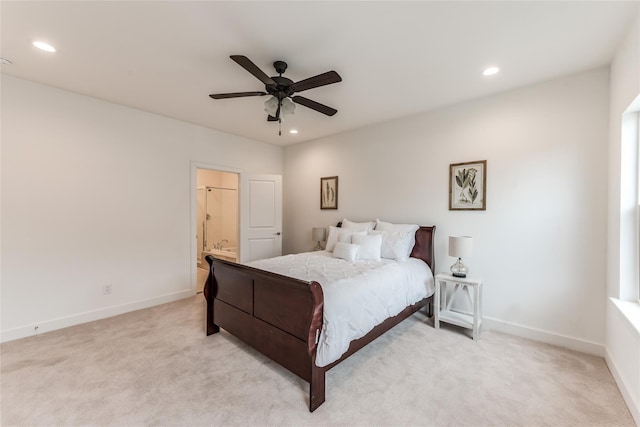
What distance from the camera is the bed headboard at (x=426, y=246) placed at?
3.40 meters

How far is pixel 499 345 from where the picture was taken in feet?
8.86

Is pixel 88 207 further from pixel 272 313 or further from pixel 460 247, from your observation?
pixel 460 247

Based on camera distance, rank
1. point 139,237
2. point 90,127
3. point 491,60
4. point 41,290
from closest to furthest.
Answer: point 491,60, point 41,290, point 90,127, point 139,237

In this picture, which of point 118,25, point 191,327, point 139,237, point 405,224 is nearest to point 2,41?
point 118,25

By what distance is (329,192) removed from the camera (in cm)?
477

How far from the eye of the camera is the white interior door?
4758 millimetres

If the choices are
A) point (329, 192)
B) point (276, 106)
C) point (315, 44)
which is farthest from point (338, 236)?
point (315, 44)

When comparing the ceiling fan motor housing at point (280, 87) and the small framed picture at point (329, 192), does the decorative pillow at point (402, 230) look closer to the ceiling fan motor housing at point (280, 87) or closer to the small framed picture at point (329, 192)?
the small framed picture at point (329, 192)

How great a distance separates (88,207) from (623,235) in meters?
5.37

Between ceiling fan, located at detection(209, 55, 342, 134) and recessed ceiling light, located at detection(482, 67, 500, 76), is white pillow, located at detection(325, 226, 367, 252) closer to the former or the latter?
ceiling fan, located at detection(209, 55, 342, 134)

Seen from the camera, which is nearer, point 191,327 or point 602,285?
point 602,285

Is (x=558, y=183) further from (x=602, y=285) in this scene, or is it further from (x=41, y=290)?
(x=41, y=290)

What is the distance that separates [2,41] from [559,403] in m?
5.10

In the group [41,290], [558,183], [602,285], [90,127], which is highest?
[90,127]
